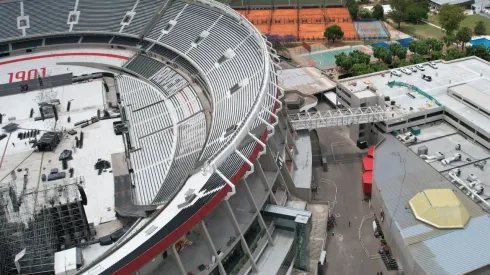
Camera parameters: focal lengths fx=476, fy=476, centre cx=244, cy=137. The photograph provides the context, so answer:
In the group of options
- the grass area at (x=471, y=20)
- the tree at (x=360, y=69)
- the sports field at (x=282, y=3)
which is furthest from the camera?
the sports field at (x=282, y=3)

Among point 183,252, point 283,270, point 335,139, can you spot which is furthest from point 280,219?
point 335,139

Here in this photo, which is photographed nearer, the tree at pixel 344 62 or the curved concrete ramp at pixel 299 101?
the curved concrete ramp at pixel 299 101

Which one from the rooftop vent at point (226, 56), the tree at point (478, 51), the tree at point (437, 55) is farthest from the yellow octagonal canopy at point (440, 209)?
the tree at point (478, 51)

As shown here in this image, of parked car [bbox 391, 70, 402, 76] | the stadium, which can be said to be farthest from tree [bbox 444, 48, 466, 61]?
the stadium

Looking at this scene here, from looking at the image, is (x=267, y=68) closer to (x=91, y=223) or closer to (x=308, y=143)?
(x=308, y=143)

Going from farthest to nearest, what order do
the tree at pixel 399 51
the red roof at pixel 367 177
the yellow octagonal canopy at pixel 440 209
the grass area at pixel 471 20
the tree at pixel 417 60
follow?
the grass area at pixel 471 20, the tree at pixel 399 51, the tree at pixel 417 60, the red roof at pixel 367 177, the yellow octagonal canopy at pixel 440 209

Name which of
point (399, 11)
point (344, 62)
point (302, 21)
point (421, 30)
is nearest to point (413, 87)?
point (344, 62)

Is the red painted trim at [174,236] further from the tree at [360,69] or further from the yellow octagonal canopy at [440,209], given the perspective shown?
the tree at [360,69]
